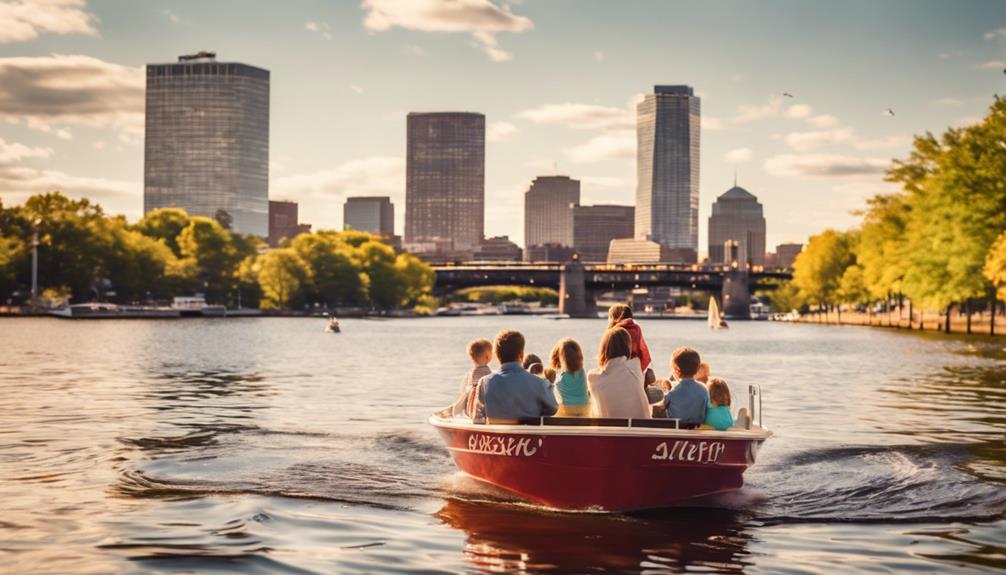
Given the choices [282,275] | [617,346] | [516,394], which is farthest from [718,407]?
[282,275]

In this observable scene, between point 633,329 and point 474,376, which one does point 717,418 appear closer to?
point 633,329

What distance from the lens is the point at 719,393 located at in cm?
1593

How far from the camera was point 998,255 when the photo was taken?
68.6m

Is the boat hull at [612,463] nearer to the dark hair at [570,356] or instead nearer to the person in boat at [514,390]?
the person in boat at [514,390]

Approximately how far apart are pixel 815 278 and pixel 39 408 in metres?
129

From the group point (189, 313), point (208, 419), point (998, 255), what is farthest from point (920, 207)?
point (189, 313)

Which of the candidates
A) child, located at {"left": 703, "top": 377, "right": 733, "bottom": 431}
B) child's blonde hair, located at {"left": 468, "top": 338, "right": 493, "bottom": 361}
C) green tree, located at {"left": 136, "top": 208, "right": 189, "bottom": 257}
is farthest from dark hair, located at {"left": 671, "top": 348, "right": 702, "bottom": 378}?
green tree, located at {"left": 136, "top": 208, "right": 189, "bottom": 257}

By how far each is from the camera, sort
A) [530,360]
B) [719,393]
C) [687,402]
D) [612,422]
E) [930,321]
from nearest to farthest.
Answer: [612,422] → [687,402] → [719,393] → [530,360] → [930,321]

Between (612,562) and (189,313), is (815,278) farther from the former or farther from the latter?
(612,562)

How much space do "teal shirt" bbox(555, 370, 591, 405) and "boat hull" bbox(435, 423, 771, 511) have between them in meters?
0.99

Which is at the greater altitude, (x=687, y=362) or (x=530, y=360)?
(x=687, y=362)

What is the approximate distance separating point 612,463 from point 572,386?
1456 mm

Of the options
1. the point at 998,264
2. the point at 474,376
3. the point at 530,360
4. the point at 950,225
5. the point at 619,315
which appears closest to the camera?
the point at 619,315

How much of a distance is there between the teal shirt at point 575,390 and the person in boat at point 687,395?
3.47 ft
